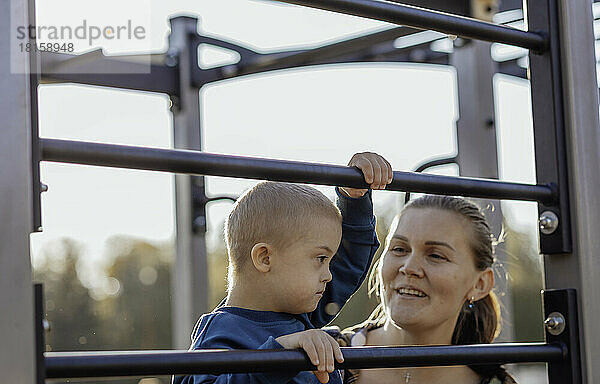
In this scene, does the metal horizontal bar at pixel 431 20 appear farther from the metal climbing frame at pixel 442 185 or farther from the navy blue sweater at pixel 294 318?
the navy blue sweater at pixel 294 318

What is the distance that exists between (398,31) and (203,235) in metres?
1.00

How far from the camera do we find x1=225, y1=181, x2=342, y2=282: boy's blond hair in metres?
1.15

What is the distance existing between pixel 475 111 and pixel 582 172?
1.40 m

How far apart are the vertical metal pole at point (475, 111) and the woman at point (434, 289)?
0.74 meters

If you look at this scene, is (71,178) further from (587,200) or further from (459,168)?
(587,200)

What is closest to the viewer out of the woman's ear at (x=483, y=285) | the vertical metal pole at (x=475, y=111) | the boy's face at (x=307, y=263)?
the boy's face at (x=307, y=263)

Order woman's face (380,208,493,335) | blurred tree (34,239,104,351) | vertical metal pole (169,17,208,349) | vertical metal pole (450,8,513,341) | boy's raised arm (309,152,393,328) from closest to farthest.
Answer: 1. boy's raised arm (309,152,393,328)
2. woman's face (380,208,493,335)
3. vertical metal pole (450,8,513,341)
4. vertical metal pole (169,17,208,349)
5. blurred tree (34,239,104,351)

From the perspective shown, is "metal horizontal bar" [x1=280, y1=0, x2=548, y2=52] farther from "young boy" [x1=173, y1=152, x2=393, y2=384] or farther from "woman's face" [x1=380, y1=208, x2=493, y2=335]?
"woman's face" [x1=380, y1=208, x2=493, y2=335]

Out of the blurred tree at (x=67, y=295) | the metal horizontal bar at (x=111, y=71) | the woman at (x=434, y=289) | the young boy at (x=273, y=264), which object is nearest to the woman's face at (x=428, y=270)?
the woman at (x=434, y=289)

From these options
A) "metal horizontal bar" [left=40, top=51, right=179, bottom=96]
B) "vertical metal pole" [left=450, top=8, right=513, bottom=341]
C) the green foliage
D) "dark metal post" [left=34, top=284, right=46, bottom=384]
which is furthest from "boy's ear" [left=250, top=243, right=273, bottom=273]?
the green foliage

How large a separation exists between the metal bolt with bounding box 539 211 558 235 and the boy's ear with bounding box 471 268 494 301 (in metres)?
0.60

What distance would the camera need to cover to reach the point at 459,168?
2537 mm

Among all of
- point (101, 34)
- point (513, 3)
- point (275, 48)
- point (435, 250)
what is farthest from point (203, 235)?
point (435, 250)

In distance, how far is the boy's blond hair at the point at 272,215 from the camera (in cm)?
115
